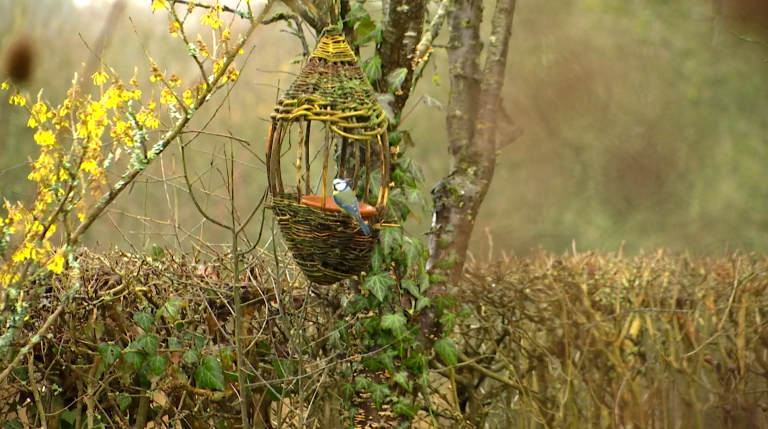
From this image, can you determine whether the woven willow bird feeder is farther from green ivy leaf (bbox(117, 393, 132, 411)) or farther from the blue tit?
green ivy leaf (bbox(117, 393, 132, 411))

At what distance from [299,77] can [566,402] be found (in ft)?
6.05

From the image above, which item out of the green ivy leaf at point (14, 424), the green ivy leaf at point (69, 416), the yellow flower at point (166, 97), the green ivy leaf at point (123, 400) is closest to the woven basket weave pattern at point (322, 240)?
the yellow flower at point (166, 97)

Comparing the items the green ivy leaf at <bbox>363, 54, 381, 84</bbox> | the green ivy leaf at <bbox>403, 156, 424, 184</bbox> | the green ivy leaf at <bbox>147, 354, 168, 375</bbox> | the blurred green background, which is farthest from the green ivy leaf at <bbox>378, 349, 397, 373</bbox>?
the blurred green background

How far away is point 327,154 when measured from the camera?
1911 mm

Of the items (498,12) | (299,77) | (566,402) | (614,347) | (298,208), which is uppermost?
(498,12)

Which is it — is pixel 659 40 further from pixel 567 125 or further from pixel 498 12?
pixel 498 12

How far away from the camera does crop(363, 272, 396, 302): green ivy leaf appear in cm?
227

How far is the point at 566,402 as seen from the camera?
2.92 m

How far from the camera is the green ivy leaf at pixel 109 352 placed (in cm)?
214

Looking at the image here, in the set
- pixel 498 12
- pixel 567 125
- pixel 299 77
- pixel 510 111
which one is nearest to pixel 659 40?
pixel 567 125

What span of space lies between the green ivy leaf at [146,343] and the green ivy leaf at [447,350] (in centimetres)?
96

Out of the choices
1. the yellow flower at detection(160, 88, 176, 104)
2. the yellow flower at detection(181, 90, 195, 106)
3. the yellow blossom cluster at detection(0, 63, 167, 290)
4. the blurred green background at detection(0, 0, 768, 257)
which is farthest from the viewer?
the blurred green background at detection(0, 0, 768, 257)

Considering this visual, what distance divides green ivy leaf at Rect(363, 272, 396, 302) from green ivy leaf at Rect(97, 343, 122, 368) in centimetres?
80

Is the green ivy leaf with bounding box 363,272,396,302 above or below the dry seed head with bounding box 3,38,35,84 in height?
below
